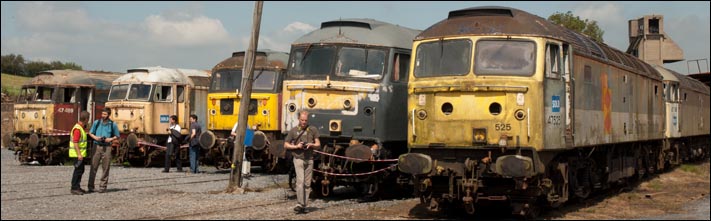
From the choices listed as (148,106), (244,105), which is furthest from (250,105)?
(244,105)

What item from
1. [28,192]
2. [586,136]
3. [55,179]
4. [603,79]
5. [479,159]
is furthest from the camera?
[55,179]

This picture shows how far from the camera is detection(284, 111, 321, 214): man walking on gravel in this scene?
39.5ft

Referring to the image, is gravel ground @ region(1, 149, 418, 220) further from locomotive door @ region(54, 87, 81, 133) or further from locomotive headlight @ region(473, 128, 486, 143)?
locomotive door @ region(54, 87, 81, 133)

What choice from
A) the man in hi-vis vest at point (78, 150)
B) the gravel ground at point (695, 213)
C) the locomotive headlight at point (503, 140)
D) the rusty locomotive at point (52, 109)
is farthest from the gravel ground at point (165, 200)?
the rusty locomotive at point (52, 109)

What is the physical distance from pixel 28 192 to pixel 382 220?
25.5ft

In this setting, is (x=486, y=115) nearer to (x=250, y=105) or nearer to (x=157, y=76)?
(x=250, y=105)

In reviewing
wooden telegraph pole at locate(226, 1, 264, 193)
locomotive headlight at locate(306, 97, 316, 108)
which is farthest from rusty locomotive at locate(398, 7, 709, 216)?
wooden telegraph pole at locate(226, 1, 264, 193)

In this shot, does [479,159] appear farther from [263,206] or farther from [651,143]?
[651,143]

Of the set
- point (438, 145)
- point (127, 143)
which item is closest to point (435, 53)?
point (438, 145)

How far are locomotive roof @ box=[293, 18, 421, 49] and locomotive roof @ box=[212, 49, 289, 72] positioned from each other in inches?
200

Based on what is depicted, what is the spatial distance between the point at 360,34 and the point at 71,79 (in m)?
13.3

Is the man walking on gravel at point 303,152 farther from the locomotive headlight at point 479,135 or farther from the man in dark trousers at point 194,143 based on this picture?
the man in dark trousers at point 194,143

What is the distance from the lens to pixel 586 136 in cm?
1270

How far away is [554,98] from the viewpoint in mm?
11391
